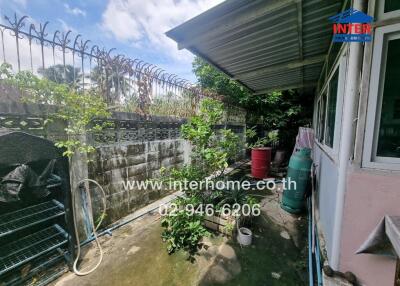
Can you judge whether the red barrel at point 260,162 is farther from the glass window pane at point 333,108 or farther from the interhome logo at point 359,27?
the interhome logo at point 359,27

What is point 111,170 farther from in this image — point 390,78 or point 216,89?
point 216,89

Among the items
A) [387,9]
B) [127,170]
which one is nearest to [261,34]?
[387,9]

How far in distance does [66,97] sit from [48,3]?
4.68 feet

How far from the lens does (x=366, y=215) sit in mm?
1301

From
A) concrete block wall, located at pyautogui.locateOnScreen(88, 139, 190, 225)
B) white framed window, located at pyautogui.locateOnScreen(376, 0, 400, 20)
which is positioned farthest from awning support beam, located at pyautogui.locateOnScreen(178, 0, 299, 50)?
concrete block wall, located at pyautogui.locateOnScreen(88, 139, 190, 225)

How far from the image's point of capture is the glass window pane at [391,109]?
121 cm

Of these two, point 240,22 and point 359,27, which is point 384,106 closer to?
point 359,27

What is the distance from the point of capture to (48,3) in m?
2.46

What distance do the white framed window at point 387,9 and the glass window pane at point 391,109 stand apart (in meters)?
0.16

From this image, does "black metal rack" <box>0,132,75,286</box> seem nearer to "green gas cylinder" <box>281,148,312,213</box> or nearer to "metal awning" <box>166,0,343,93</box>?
"metal awning" <box>166,0,343,93</box>

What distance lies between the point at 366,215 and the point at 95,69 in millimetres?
3707

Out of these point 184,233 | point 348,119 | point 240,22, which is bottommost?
point 184,233

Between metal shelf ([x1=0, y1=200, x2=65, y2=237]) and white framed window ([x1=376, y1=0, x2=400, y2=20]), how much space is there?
342cm

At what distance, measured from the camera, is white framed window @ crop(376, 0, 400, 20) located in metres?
1.14
